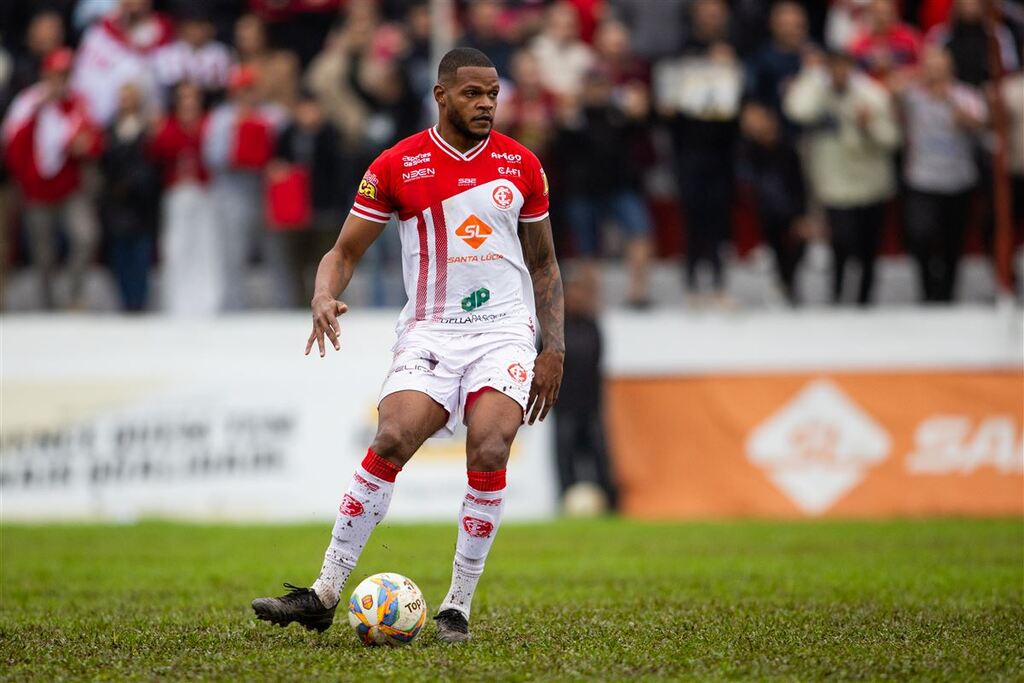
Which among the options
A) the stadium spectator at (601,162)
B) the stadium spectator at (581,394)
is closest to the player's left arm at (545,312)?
the stadium spectator at (581,394)

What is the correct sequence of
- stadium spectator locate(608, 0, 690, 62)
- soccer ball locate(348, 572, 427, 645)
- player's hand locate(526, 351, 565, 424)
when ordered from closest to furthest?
1. soccer ball locate(348, 572, 427, 645)
2. player's hand locate(526, 351, 565, 424)
3. stadium spectator locate(608, 0, 690, 62)

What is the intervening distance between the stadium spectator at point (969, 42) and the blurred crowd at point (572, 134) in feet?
0.08

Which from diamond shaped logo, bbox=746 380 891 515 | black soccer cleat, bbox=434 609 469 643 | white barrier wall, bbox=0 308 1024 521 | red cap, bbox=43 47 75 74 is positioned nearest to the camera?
black soccer cleat, bbox=434 609 469 643

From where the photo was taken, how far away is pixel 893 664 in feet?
22.1

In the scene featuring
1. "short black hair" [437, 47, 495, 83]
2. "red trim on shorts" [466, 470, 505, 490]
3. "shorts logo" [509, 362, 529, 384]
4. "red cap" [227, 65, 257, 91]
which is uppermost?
"red cap" [227, 65, 257, 91]

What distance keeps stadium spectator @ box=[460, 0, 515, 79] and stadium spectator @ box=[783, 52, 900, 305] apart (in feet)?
10.9

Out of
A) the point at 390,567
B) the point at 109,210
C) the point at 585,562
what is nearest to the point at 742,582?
the point at 585,562

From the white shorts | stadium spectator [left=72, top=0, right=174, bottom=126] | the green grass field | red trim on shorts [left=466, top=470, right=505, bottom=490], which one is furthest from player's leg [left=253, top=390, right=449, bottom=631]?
stadium spectator [left=72, top=0, right=174, bottom=126]

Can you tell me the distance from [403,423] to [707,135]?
10.8 metres

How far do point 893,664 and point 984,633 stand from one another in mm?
1231

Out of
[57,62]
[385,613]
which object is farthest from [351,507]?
[57,62]

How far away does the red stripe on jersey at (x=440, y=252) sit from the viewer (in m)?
8.07

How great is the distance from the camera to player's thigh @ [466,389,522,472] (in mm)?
7898

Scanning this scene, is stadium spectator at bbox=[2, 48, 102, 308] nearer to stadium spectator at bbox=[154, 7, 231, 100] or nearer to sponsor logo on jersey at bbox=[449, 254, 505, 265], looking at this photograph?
stadium spectator at bbox=[154, 7, 231, 100]
